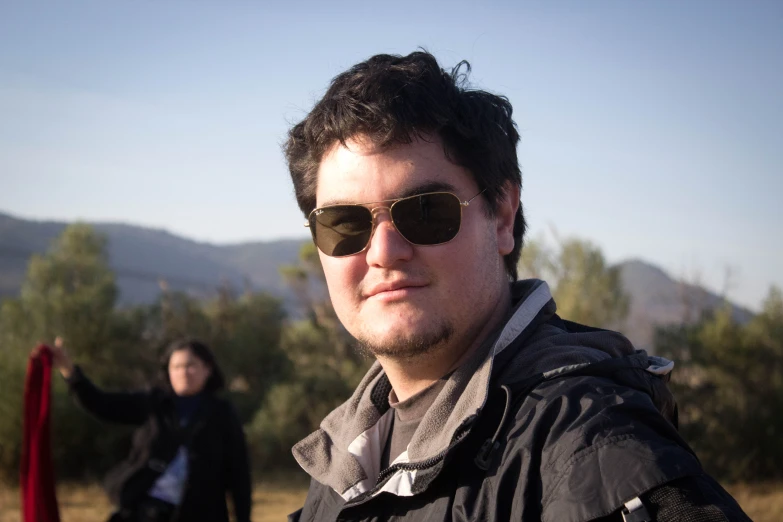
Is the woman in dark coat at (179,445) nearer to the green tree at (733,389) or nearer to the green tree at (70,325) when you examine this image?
the green tree at (70,325)

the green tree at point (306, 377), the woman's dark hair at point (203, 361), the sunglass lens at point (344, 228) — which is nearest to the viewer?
the sunglass lens at point (344, 228)

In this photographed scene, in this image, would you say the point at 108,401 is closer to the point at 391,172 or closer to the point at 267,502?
the point at 391,172

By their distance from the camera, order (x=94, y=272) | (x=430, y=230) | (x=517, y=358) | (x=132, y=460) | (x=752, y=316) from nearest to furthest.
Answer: (x=517, y=358) < (x=430, y=230) < (x=132, y=460) < (x=752, y=316) < (x=94, y=272)

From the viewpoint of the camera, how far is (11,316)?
11172mm

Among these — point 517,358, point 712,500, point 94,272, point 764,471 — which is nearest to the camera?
point 712,500

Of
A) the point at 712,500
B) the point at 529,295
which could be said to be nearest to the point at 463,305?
the point at 529,295

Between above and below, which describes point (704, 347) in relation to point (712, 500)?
below

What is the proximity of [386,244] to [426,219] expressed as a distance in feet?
0.35

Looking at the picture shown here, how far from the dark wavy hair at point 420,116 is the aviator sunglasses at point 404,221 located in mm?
123

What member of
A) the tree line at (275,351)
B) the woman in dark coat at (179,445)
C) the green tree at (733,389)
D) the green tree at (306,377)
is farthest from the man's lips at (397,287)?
the green tree at (306,377)

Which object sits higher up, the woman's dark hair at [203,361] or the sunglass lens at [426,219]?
the sunglass lens at [426,219]

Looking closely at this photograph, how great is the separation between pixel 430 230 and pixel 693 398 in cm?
1007

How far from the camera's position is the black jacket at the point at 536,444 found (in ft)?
3.41

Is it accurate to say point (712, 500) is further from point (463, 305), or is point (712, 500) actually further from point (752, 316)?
point (752, 316)
